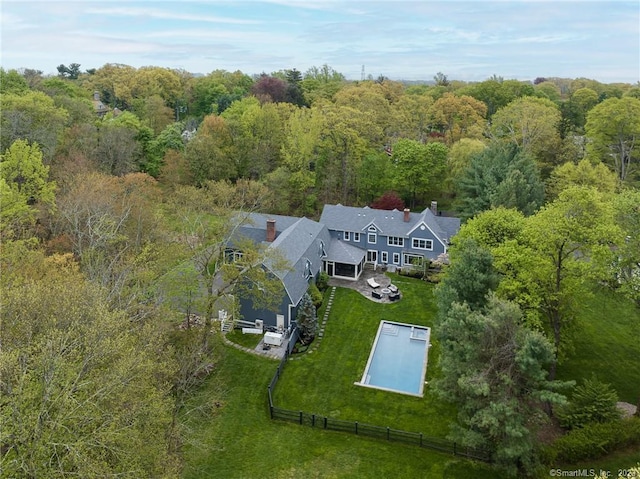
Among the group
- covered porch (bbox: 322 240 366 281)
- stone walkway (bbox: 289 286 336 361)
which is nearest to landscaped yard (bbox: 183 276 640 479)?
stone walkway (bbox: 289 286 336 361)

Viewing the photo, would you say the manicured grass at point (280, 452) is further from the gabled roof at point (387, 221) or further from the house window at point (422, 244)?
the house window at point (422, 244)

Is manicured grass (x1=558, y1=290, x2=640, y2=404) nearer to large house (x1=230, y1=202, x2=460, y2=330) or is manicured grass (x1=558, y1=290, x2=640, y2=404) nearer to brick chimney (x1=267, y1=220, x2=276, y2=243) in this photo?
large house (x1=230, y1=202, x2=460, y2=330)

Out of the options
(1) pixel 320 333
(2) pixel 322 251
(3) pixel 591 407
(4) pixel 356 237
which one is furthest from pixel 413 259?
(3) pixel 591 407

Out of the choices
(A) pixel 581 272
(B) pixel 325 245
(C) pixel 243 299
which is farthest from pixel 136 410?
(B) pixel 325 245

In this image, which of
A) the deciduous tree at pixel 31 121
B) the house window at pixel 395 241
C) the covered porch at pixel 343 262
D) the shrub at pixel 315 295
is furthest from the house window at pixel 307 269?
the deciduous tree at pixel 31 121

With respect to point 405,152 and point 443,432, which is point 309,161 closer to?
point 405,152
